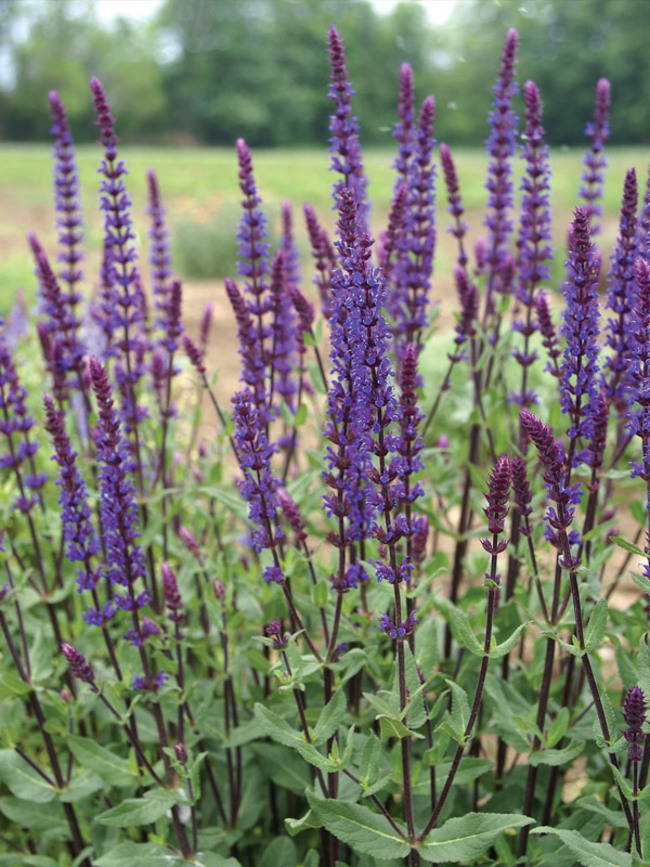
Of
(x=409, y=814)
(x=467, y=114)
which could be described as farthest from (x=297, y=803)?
(x=467, y=114)

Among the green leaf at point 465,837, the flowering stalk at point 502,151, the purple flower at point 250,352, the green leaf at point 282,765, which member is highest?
the flowering stalk at point 502,151

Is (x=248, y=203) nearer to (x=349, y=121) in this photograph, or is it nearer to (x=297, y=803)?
(x=349, y=121)

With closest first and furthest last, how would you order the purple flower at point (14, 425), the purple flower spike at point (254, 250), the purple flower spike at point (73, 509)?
1. the purple flower spike at point (73, 509)
2. the purple flower at point (14, 425)
3. the purple flower spike at point (254, 250)

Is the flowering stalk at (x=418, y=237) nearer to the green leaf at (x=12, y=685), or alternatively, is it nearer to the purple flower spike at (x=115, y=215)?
the purple flower spike at (x=115, y=215)

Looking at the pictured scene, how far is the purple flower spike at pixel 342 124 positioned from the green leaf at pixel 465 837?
247 centimetres

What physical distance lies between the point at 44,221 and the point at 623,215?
2478 centimetres

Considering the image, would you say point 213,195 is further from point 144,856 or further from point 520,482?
point 520,482

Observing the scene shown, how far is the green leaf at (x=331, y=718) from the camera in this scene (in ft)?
9.67

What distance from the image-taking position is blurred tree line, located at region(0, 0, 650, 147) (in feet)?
61.7

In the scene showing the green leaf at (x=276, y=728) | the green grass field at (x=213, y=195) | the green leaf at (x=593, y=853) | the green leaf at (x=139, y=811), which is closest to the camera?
the green leaf at (x=593, y=853)

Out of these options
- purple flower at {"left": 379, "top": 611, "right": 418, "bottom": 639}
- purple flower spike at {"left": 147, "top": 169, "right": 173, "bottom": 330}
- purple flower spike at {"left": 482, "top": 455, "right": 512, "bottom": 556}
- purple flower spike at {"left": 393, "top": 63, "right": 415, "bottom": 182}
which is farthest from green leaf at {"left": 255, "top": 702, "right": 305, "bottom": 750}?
purple flower spike at {"left": 393, "top": 63, "right": 415, "bottom": 182}

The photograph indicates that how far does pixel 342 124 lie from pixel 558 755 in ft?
9.43

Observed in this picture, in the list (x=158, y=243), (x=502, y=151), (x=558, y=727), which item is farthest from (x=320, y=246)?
(x=558, y=727)

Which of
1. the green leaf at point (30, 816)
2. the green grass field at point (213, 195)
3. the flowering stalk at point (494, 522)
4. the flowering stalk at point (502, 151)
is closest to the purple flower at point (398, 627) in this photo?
the flowering stalk at point (494, 522)
